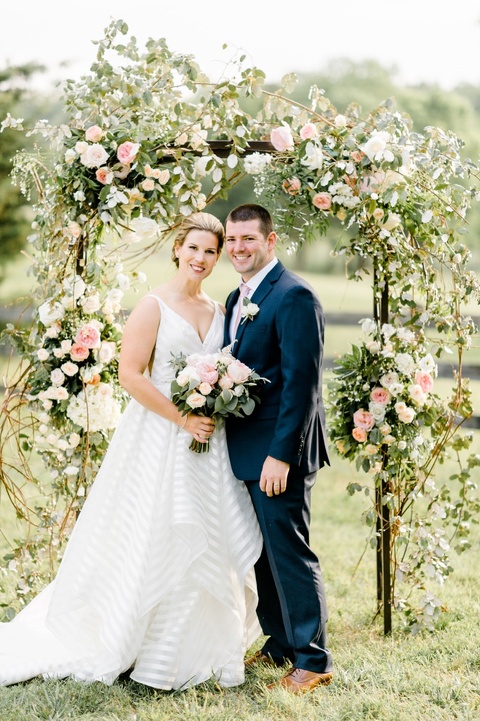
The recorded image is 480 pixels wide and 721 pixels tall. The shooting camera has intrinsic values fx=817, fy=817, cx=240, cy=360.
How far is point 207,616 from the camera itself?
12.8 ft

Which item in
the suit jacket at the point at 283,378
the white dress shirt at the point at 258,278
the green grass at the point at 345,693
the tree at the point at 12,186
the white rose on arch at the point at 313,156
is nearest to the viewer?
the green grass at the point at 345,693

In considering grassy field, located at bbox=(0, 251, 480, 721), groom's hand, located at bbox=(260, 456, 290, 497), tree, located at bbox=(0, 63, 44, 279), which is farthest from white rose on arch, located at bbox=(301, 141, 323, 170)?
tree, located at bbox=(0, 63, 44, 279)

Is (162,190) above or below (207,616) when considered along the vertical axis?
above

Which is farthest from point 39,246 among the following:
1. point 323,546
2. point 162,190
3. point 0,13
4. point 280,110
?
point 0,13

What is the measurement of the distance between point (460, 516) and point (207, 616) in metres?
1.67

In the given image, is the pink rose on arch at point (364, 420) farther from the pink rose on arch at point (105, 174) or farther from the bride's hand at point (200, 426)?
the pink rose on arch at point (105, 174)

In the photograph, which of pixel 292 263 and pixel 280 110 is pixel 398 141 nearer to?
pixel 280 110

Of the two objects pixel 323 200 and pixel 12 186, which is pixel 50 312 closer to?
pixel 323 200

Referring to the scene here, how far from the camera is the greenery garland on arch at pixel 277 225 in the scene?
13.7ft

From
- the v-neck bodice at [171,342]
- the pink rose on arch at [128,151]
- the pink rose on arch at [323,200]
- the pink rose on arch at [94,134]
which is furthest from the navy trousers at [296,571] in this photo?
the pink rose on arch at [94,134]

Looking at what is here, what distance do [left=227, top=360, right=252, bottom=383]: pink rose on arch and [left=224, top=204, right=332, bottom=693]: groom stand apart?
0.16 m

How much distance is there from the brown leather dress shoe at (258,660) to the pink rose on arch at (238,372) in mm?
1493

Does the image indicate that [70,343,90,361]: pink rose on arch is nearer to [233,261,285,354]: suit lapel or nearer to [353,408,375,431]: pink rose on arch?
[233,261,285,354]: suit lapel

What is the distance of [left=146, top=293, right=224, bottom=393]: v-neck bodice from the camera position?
3980mm
